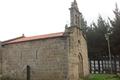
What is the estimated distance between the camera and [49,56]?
24.9m

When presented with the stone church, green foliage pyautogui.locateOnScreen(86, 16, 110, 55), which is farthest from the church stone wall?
green foliage pyautogui.locateOnScreen(86, 16, 110, 55)

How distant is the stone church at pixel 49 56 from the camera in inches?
943

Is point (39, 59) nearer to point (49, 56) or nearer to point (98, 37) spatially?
point (49, 56)

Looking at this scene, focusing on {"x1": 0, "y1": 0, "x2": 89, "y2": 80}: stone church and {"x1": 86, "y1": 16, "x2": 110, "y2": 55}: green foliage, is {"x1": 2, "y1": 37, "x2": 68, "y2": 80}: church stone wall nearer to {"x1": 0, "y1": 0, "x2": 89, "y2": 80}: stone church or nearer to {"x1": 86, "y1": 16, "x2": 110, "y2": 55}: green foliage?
{"x1": 0, "y1": 0, "x2": 89, "y2": 80}: stone church

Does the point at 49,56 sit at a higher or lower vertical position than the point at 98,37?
lower

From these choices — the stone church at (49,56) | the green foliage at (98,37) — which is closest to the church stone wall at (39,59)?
the stone church at (49,56)

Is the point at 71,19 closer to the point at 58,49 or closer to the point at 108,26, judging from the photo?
the point at 58,49

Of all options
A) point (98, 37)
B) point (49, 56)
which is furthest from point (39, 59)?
point (98, 37)

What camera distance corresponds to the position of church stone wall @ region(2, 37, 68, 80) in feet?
78.7

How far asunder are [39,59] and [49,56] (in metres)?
1.52

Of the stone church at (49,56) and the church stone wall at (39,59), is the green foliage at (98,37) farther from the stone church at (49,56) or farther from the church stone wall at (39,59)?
the church stone wall at (39,59)

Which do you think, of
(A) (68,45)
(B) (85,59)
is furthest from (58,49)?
(B) (85,59)

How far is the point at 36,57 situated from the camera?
85.3 ft

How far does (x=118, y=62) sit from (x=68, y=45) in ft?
57.3
